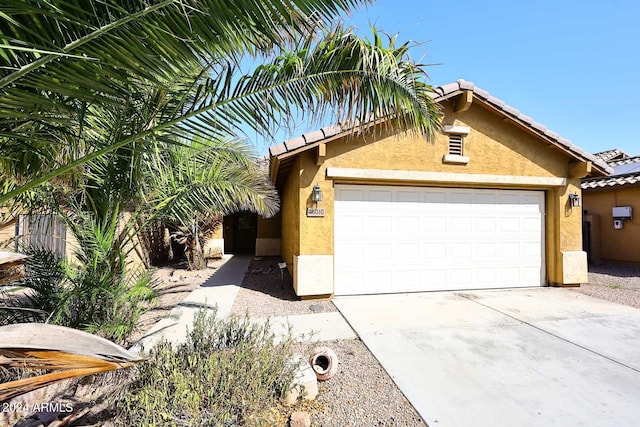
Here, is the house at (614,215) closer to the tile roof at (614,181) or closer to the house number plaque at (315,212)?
the tile roof at (614,181)

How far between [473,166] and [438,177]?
1098mm

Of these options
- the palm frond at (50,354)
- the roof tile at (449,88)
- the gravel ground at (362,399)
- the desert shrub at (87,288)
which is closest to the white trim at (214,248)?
the desert shrub at (87,288)

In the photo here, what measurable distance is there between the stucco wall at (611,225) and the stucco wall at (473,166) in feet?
Result: 16.9

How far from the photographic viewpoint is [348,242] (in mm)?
7426

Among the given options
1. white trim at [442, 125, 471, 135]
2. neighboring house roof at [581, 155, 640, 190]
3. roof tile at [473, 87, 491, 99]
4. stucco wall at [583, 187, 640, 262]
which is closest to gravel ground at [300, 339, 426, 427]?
white trim at [442, 125, 471, 135]

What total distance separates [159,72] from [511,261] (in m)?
9.19

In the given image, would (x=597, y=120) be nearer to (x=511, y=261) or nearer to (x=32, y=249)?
(x=511, y=261)

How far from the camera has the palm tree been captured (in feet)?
6.00

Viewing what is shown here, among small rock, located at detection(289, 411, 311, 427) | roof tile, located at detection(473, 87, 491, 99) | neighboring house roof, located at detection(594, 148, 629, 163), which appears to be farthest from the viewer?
neighboring house roof, located at detection(594, 148, 629, 163)

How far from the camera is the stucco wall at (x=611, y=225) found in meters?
11.1

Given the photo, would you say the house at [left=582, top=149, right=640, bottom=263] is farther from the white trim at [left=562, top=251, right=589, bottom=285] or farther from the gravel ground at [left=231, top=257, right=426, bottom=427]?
the gravel ground at [left=231, top=257, right=426, bottom=427]

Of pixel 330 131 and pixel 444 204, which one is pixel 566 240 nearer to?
pixel 444 204

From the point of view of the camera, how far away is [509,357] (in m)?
4.21

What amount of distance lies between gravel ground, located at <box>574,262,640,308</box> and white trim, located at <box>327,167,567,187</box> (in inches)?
117
